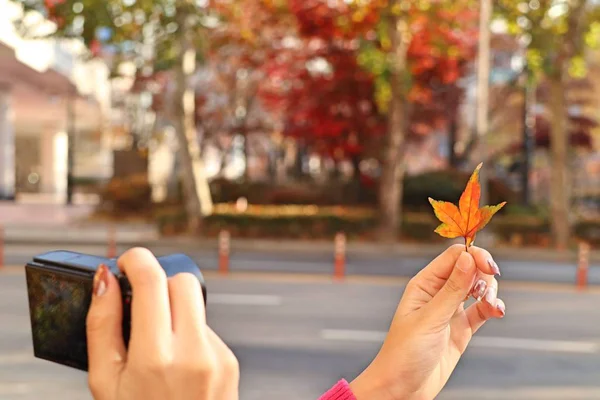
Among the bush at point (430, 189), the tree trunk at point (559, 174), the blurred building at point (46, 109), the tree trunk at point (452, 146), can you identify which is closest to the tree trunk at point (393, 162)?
the bush at point (430, 189)

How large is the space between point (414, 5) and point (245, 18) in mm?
10126

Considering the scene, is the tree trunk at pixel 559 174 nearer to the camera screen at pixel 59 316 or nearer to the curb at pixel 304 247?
the curb at pixel 304 247

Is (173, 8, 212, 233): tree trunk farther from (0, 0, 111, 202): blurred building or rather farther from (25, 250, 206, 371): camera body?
(25, 250, 206, 371): camera body

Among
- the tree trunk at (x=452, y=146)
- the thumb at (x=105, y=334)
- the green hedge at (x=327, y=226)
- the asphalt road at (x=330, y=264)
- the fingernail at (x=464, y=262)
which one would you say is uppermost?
the tree trunk at (x=452, y=146)

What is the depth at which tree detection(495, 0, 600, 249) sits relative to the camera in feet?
66.1

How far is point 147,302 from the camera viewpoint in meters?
0.96

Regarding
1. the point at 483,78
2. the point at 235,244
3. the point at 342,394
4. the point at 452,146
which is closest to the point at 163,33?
the point at 235,244

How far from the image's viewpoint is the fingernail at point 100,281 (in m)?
0.96

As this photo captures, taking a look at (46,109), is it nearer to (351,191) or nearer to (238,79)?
(238,79)

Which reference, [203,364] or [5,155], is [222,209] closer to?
[5,155]

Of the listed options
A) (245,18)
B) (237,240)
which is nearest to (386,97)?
(237,240)

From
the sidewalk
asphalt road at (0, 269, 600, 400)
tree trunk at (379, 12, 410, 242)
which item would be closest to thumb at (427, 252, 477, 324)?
asphalt road at (0, 269, 600, 400)

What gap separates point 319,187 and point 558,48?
10.2m

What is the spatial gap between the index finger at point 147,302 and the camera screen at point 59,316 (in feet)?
0.21
